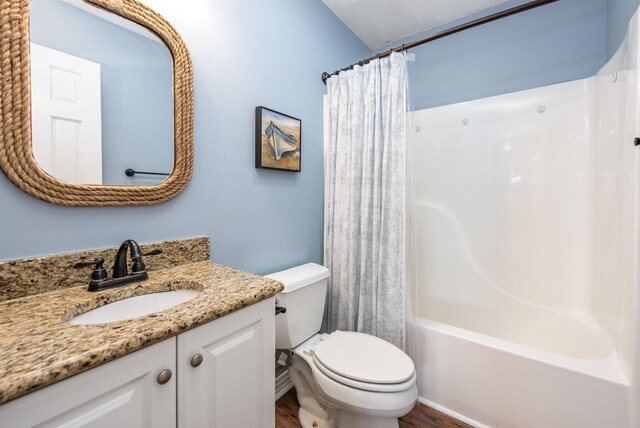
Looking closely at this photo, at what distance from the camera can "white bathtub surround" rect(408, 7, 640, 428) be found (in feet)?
3.69

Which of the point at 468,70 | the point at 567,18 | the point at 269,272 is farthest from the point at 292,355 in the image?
the point at 567,18

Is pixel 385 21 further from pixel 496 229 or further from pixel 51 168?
pixel 51 168

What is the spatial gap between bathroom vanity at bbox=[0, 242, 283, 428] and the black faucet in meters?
0.03

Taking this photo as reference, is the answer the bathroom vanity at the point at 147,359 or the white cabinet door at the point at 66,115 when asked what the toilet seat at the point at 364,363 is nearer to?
the bathroom vanity at the point at 147,359

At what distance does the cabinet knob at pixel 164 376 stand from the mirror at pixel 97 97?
0.71 metres

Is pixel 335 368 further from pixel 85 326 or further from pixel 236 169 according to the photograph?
pixel 236 169

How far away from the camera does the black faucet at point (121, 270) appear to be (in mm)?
852

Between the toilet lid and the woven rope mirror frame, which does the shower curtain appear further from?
the woven rope mirror frame

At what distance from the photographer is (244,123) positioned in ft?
4.52

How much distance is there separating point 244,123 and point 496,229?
1.82m

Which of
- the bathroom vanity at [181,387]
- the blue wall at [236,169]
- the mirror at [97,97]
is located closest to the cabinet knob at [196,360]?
the bathroom vanity at [181,387]

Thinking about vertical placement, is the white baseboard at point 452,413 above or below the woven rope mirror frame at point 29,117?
below

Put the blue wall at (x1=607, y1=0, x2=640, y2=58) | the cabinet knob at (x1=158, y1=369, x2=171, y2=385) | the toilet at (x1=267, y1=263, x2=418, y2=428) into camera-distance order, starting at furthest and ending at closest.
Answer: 1. the blue wall at (x1=607, y1=0, x2=640, y2=58)
2. the toilet at (x1=267, y1=263, x2=418, y2=428)
3. the cabinet knob at (x1=158, y1=369, x2=171, y2=385)

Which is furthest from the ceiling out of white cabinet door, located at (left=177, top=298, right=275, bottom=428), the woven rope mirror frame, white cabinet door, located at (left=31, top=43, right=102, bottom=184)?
white cabinet door, located at (left=177, top=298, right=275, bottom=428)
